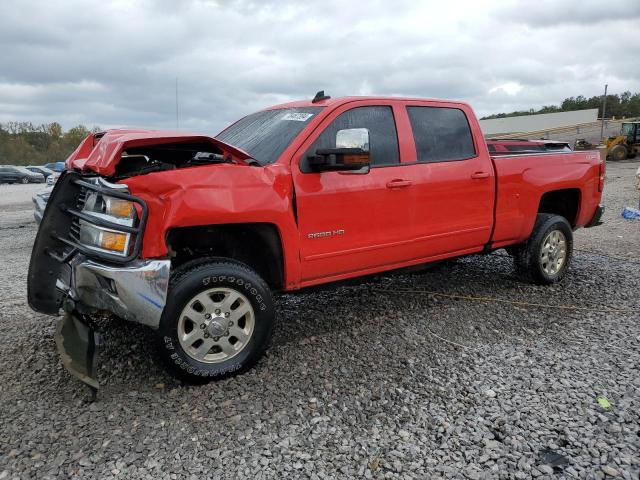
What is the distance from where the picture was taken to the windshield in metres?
3.86

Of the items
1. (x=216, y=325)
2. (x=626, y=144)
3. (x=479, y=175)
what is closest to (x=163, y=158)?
(x=216, y=325)

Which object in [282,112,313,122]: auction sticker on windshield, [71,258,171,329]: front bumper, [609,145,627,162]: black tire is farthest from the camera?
[609,145,627,162]: black tire

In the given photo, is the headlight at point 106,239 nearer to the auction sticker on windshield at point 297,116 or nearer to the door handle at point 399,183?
the auction sticker on windshield at point 297,116

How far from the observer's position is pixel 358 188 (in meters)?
3.90

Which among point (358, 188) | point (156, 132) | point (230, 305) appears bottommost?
point (230, 305)

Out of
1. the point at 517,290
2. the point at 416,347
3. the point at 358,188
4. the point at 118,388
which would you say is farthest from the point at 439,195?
the point at 118,388

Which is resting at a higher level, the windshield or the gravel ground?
the windshield

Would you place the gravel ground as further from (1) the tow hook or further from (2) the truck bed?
(2) the truck bed

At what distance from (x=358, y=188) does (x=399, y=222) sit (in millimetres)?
516

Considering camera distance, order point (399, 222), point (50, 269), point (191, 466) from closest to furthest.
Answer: point (191, 466) → point (50, 269) → point (399, 222)

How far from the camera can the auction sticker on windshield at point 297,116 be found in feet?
13.1

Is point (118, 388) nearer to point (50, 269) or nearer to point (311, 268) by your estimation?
point (50, 269)

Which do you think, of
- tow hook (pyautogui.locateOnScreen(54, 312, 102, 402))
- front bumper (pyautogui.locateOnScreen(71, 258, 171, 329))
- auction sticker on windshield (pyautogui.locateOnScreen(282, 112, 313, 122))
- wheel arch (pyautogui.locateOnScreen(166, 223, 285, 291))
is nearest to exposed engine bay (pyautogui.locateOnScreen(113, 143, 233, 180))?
wheel arch (pyautogui.locateOnScreen(166, 223, 285, 291))

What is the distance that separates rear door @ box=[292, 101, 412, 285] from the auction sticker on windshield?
182 millimetres
